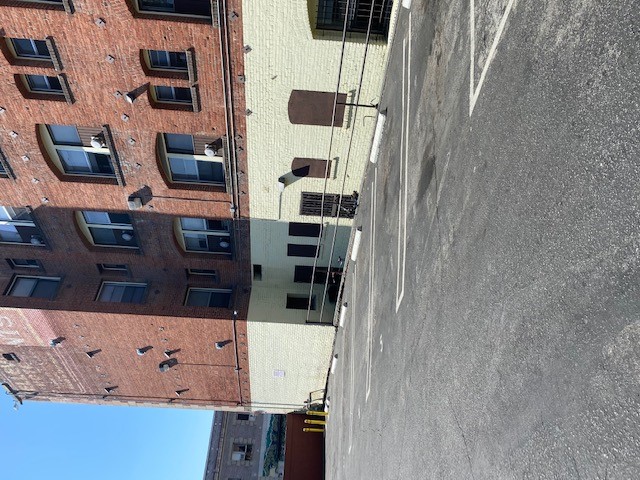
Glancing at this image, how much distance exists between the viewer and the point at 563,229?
12.4 feet

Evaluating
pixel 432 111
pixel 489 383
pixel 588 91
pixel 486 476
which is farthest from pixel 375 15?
pixel 486 476

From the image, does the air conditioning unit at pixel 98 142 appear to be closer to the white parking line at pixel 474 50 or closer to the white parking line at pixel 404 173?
the white parking line at pixel 404 173

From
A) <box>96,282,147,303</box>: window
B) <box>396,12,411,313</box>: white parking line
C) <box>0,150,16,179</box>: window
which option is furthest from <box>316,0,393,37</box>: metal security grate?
<box>96,282,147,303</box>: window

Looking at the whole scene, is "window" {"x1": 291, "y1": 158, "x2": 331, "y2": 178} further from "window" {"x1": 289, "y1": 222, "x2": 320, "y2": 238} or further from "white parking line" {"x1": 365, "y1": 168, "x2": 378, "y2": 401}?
"window" {"x1": 289, "y1": 222, "x2": 320, "y2": 238}

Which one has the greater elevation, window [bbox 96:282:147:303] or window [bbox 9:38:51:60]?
window [bbox 9:38:51:60]

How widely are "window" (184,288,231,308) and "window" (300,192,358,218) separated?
4.93m

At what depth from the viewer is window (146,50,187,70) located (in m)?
11.6

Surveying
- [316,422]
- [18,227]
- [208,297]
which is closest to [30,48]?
[18,227]

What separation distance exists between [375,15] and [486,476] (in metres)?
11.1

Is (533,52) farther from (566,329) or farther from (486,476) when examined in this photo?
(486,476)

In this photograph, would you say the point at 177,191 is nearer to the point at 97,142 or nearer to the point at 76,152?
the point at 97,142

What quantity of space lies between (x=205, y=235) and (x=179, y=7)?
24.9ft

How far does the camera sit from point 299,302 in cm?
1742

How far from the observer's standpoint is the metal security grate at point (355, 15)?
37.3 feet
